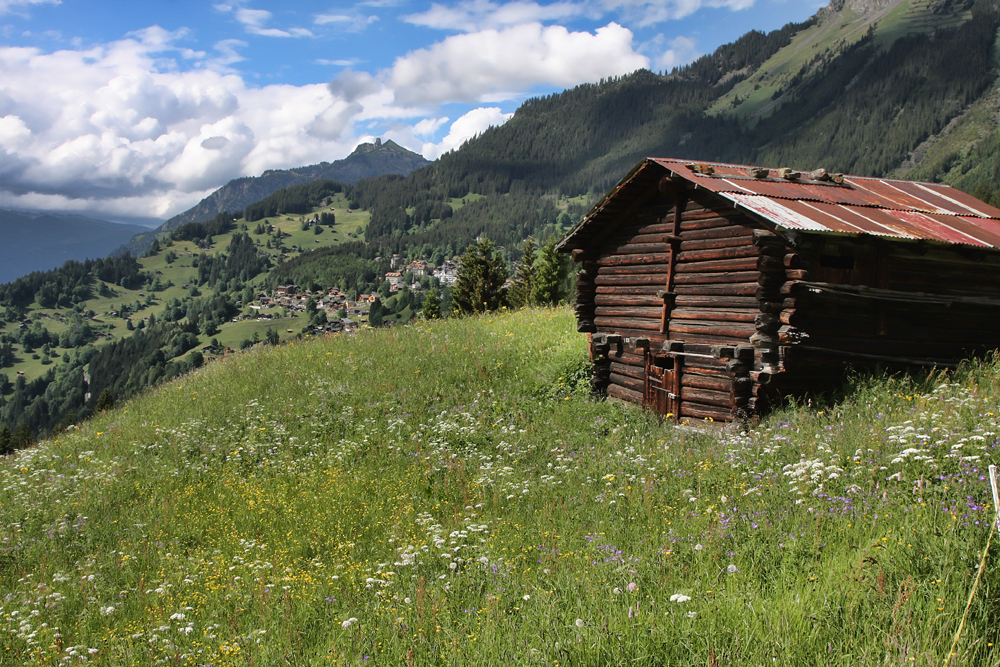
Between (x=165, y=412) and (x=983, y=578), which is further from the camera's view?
(x=165, y=412)

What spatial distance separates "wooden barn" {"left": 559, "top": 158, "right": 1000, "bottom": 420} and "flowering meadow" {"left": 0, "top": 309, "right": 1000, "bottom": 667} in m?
0.84

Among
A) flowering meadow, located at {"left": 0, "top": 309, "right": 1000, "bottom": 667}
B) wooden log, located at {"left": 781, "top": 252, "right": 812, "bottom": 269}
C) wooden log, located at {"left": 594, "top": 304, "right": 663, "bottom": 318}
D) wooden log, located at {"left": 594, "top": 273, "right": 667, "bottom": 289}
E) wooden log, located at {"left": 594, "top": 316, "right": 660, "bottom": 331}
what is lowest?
flowering meadow, located at {"left": 0, "top": 309, "right": 1000, "bottom": 667}

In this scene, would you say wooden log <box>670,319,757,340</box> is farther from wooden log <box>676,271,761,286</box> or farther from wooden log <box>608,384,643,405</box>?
wooden log <box>608,384,643,405</box>

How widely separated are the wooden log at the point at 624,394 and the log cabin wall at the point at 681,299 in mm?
27

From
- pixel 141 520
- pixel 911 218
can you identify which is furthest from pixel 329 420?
pixel 911 218

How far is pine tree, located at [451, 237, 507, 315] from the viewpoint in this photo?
4525cm

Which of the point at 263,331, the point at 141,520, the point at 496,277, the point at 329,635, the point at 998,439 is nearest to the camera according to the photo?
Answer: the point at 329,635

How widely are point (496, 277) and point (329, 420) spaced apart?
110 ft

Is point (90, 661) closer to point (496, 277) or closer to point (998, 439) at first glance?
point (998, 439)

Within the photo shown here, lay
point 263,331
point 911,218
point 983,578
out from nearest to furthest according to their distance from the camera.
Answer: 1. point 983,578
2. point 911,218
3. point 263,331

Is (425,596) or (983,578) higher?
(983,578)

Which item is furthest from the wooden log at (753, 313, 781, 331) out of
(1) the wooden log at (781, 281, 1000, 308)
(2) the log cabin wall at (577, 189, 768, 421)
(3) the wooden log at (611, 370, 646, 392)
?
(3) the wooden log at (611, 370, 646, 392)

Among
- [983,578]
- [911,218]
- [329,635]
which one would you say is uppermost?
[911,218]

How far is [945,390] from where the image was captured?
30.2 feet
